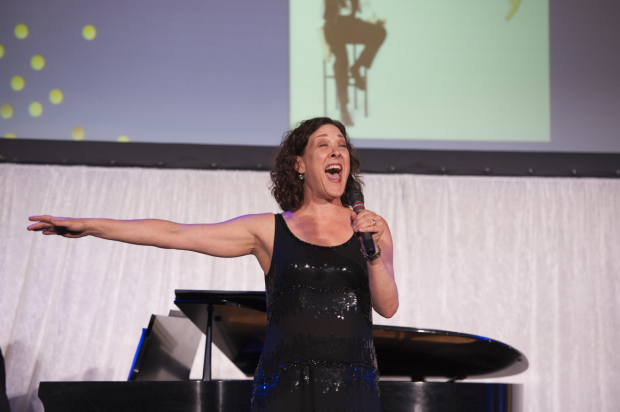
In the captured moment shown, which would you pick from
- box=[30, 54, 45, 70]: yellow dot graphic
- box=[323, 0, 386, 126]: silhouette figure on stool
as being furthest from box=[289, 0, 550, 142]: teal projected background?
box=[30, 54, 45, 70]: yellow dot graphic

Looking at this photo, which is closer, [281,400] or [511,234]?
[281,400]

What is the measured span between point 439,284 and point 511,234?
785 millimetres

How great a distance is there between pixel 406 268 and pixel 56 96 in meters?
3.23

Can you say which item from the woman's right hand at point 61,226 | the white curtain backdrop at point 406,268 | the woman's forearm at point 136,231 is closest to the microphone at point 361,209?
the woman's forearm at point 136,231

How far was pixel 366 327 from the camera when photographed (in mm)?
1694

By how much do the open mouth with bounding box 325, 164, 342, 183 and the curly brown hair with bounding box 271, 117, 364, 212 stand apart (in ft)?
0.39

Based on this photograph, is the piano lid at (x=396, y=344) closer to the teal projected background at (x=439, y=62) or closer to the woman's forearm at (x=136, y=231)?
the woman's forearm at (x=136, y=231)

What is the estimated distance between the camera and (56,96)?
4.68 m

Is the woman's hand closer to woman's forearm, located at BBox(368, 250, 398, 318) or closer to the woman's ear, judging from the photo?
woman's forearm, located at BBox(368, 250, 398, 318)

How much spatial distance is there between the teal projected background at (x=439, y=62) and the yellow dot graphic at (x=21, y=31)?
7.06ft

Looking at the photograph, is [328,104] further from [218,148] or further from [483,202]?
[483,202]

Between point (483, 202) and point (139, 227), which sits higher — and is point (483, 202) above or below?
above

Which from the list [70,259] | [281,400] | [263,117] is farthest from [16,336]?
[281,400]

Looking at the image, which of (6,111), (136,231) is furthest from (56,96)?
(136,231)
